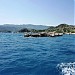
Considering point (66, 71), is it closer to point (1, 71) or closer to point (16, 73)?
point (16, 73)

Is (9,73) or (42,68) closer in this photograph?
(9,73)

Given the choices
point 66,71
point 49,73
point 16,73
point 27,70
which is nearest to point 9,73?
point 16,73

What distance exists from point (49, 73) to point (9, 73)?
3.12 meters

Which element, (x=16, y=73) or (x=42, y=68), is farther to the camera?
(x=42, y=68)

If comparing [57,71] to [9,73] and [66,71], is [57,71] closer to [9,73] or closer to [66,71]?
[66,71]

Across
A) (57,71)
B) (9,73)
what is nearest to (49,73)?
(57,71)

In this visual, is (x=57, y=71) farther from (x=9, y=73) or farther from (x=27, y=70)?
(x=9, y=73)

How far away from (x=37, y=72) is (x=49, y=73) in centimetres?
99

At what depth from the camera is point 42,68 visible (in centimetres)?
1745

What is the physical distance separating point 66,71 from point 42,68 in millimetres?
2402

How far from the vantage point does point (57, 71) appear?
52.6 ft

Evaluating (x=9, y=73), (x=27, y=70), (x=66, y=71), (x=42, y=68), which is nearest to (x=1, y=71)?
(x=9, y=73)

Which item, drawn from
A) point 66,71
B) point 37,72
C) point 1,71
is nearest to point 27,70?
point 37,72

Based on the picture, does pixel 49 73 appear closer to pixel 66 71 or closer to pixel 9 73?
pixel 66 71
